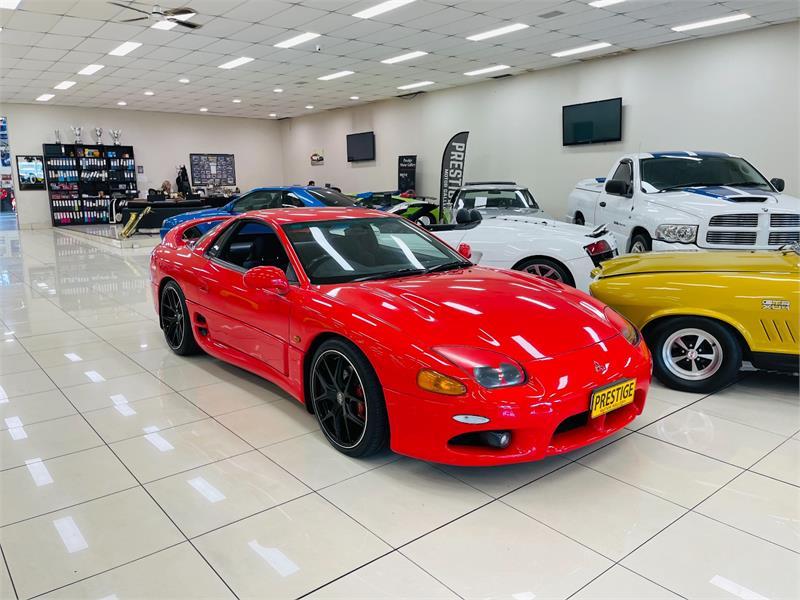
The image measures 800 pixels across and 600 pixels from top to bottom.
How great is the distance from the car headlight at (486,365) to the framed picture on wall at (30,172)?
65.1 ft

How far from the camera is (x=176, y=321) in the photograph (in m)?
4.32

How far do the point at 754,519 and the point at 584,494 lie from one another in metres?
0.62

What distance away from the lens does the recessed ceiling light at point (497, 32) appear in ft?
30.9

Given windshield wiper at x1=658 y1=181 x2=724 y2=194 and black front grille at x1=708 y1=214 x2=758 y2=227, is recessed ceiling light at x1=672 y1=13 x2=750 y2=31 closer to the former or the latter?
windshield wiper at x1=658 y1=181 x2=724 y2=194

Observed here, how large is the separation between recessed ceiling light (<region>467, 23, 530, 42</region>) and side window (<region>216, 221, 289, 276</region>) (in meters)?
7.40

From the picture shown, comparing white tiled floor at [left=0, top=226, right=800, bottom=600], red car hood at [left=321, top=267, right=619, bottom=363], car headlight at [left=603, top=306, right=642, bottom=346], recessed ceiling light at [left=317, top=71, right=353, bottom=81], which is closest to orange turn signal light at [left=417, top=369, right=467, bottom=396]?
red car hood at [left=321, top=267, right=619, bottom=363]

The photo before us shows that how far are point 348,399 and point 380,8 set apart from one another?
744cm

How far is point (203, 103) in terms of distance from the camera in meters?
17.8

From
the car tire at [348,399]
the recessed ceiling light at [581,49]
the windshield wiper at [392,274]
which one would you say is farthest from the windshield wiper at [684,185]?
the recessed ceiling light at [581,49]

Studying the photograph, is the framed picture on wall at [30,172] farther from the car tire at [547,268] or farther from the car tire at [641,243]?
the car tire at [641,243]

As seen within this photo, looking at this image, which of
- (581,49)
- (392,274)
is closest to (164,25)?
(581,49)

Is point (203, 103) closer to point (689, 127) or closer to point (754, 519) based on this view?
point (689, 127)

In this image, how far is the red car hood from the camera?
243cm

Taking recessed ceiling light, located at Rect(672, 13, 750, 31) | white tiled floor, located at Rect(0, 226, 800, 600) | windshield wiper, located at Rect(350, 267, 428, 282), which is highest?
recessed ceiling light, located at Rect(672, 13, 750, 31)
